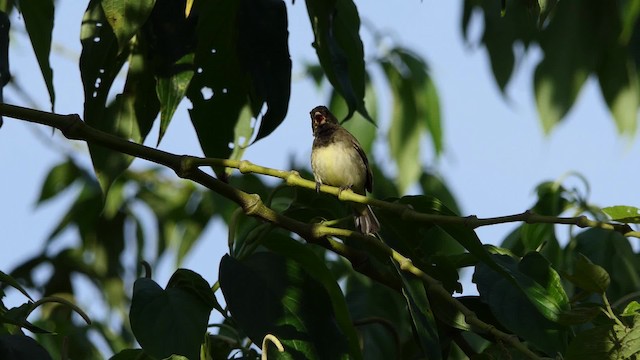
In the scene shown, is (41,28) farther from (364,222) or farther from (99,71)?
(364,222)

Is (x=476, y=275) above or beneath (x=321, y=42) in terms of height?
beneath

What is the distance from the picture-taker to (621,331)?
2.04m

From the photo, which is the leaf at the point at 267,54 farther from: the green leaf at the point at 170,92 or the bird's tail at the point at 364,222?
the bird's tail at the point at 364,222

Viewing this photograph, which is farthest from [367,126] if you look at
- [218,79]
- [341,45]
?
[218,79]

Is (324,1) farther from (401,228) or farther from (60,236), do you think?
(60,236)

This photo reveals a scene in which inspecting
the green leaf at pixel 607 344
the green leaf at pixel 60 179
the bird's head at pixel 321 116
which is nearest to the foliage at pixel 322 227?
the green leaf at pixel 607 344

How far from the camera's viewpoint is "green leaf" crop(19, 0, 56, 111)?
2697 millimetres

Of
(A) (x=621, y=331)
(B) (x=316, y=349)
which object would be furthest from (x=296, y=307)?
(A) (x=621, y=331)

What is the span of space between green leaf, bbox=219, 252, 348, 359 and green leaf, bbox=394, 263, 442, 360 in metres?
0.21

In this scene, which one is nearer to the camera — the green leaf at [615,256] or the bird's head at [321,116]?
the green leaf at [615,256]

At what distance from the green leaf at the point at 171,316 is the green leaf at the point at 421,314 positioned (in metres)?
0.40

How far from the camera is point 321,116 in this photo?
4.88m

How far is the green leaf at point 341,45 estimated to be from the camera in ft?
9.23

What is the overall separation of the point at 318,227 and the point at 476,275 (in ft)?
1.11
